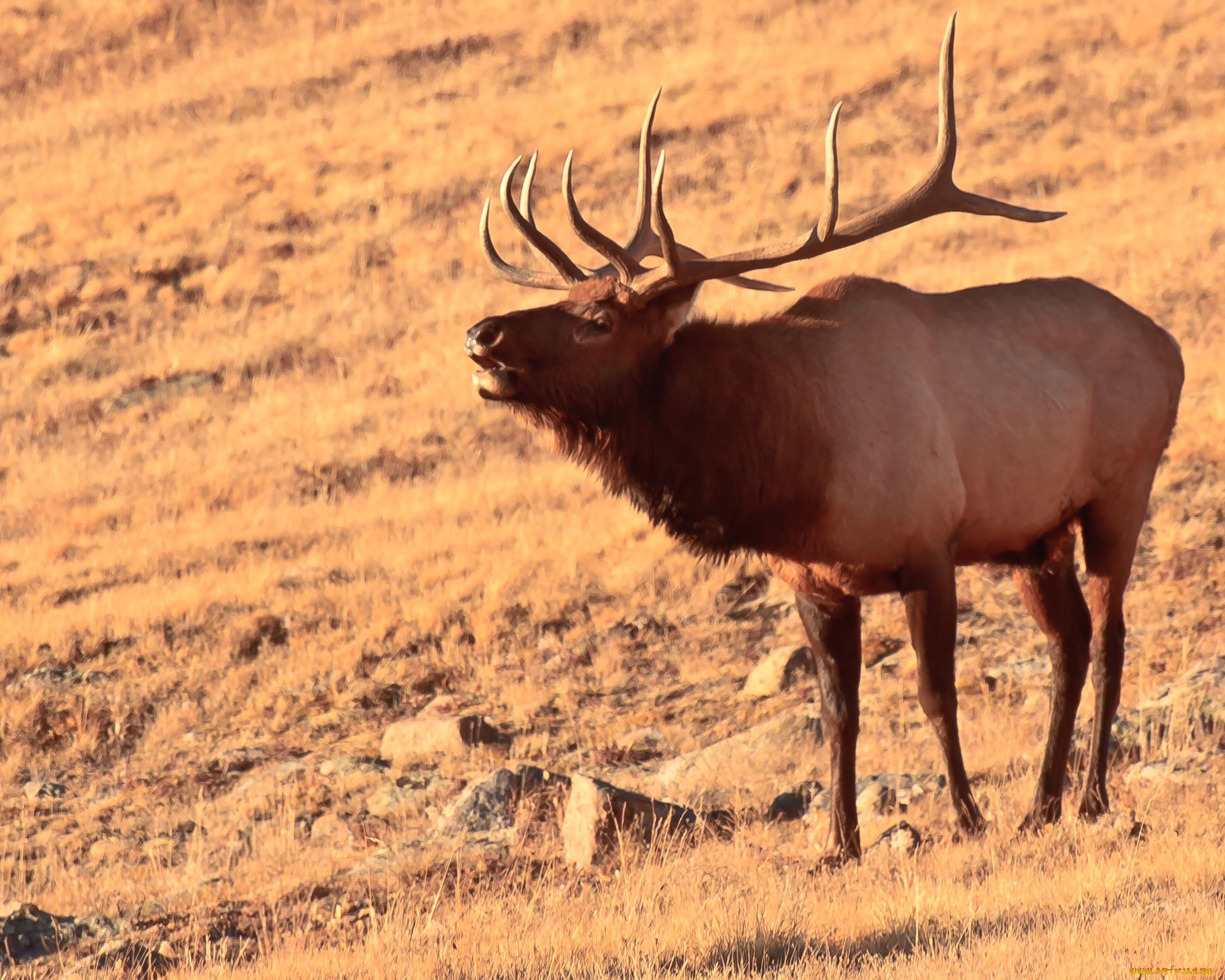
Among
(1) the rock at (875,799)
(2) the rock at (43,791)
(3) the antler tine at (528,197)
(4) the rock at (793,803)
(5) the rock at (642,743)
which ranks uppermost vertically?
(3) the antler tine at (528,197)

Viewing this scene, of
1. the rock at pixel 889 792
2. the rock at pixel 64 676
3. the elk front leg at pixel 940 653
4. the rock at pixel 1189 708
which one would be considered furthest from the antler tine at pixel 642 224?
the rock at pixel 64 676

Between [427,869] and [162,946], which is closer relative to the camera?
[162,946]

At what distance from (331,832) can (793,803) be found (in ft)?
8.16

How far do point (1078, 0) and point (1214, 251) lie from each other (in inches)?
628

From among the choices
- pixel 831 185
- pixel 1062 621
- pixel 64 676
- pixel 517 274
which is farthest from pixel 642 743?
pixel 64 676

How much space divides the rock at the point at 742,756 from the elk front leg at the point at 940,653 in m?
1.78

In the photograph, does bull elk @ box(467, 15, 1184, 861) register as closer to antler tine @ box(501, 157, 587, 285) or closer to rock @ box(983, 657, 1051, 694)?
antler tine @ box(501, 157, 587, 285)

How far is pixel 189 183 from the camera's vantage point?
96.8ft

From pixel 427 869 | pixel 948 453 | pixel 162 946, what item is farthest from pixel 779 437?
pixel 162 946

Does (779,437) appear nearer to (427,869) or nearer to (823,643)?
(823,643)

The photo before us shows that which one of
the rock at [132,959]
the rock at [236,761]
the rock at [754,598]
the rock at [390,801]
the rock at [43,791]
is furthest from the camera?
the rock at [754,598]

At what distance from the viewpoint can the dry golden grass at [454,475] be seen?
6266 millimetres

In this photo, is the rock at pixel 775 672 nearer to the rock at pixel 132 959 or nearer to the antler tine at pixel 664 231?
the antler tine at pixel 664 231

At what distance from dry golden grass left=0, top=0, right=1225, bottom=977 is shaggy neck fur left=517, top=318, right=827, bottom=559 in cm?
140
